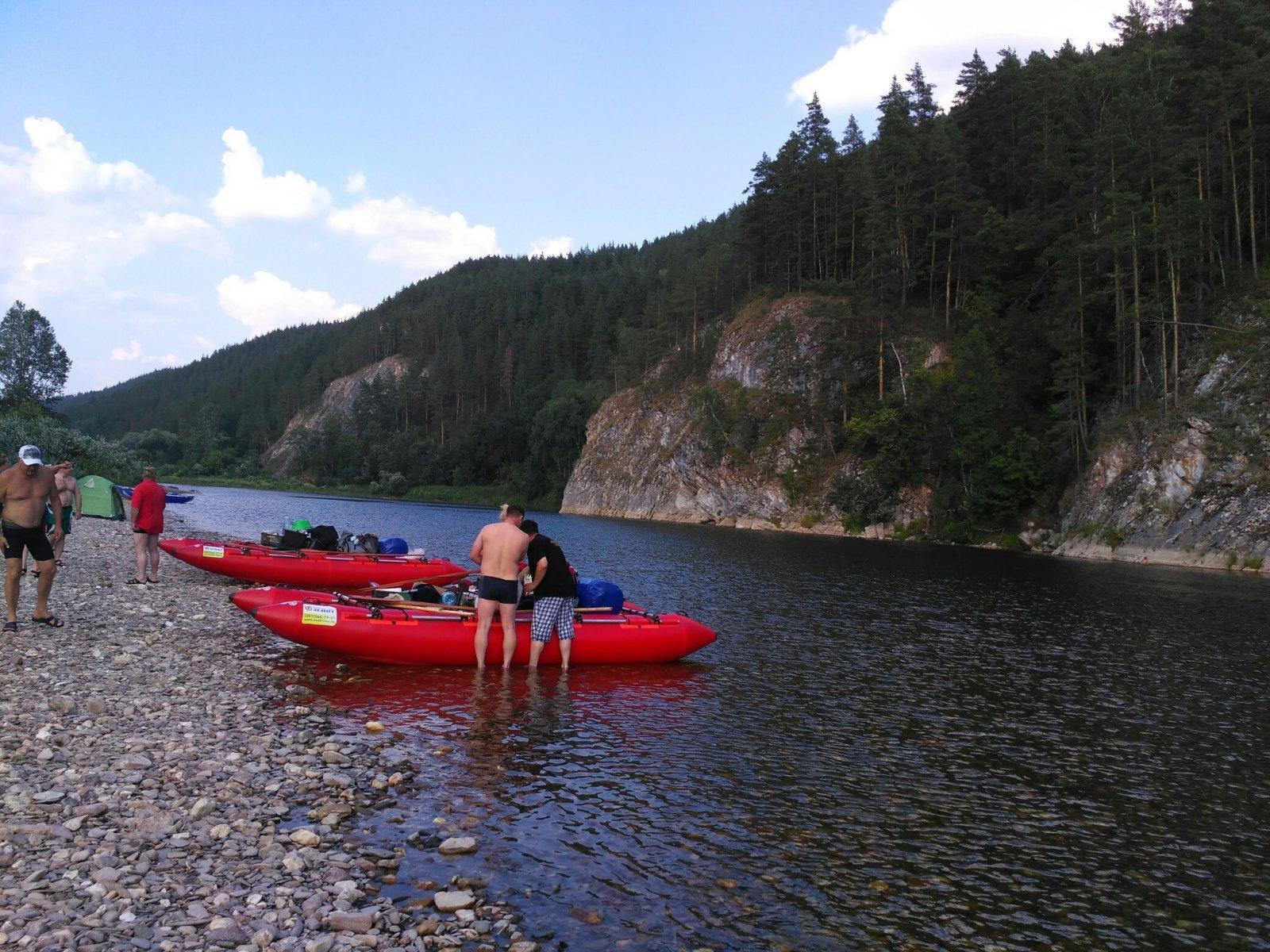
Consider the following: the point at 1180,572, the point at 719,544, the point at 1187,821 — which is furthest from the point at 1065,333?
the point at 1187,821

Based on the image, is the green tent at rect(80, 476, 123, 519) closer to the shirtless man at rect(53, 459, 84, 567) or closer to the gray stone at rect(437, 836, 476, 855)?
the shirtless man at rect(53, 459, 84, 567)

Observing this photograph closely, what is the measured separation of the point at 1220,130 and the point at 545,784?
49.2 m

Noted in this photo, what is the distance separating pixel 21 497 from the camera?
11469mm

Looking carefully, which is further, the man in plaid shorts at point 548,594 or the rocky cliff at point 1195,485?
the rocky cliff at point 1195,485

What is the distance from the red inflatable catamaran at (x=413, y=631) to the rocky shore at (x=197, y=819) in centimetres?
128

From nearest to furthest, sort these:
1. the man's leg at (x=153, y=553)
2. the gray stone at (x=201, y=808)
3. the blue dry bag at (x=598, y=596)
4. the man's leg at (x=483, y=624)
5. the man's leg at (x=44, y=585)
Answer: the gray stone at (x=201, y=808) → the man's leg at (x=44, y=585) → the man's leg at (x=483, y=624) → the blue dry bag at (x=598, y=596) → the man's leg at (x=153, y=553)

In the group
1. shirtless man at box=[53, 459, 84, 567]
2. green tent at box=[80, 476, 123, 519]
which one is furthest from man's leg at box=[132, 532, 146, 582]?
green tent at box=[80, 476, 123, 519]

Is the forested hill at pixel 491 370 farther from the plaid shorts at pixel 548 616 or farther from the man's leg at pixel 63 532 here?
the plaid shorts at pixel 548 616

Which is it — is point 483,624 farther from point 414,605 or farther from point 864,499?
point 864,499

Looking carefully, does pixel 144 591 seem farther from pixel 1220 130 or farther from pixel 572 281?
pixel 572 281

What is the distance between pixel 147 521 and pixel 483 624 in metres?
9.72

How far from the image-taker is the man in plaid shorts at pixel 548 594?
13.0 meters

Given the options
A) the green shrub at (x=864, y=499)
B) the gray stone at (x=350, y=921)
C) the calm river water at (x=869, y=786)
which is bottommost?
the calm river water at (x=869, y=786)

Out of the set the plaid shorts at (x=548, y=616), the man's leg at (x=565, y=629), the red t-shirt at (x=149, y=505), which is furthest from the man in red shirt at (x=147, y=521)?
the man's leg at (x=565, y=629)
